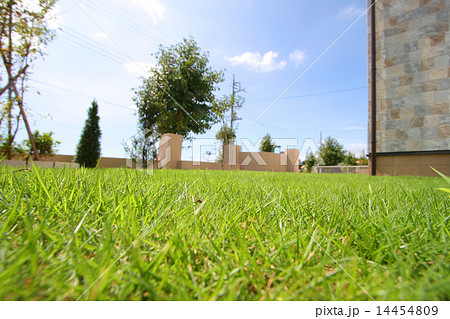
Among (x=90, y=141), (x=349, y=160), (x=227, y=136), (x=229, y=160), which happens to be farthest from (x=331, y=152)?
(x=90, y=141)

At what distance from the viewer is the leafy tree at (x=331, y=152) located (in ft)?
78.5

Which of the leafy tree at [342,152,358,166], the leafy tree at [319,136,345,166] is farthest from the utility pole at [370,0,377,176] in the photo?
the leafy tree at [342,152,358,166]

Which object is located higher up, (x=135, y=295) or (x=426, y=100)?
(x=426, y=100)

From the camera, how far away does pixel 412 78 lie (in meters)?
6.39

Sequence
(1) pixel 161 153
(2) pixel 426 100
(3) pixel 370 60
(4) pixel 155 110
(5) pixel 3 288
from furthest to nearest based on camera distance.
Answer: (4) pixel 155 110 → (1) pixel 161 153 → (3) pixel 370 60 → (2) pixel 426 100 → (5) pixel 3 288

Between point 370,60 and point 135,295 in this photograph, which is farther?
point 370,60

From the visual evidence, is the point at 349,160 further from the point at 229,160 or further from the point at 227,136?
the point at 229,160

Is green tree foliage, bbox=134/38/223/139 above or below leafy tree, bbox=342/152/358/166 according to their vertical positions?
above

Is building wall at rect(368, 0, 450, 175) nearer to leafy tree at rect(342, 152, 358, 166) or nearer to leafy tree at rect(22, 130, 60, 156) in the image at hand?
leafy tree at rect(22, 130, 60, 156)

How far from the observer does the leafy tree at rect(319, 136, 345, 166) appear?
23922mm
